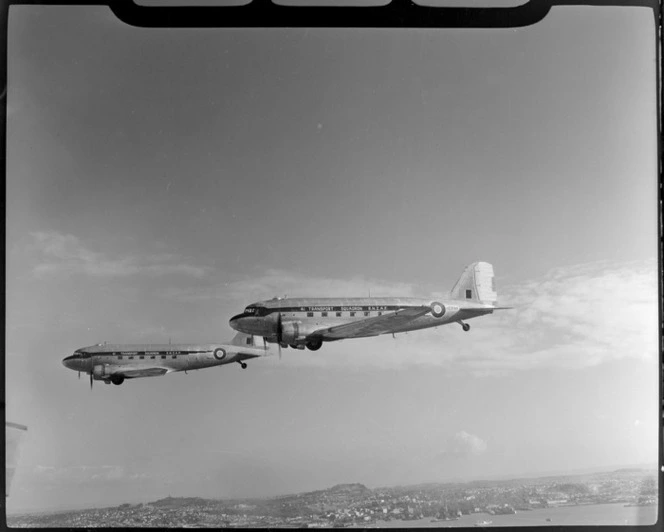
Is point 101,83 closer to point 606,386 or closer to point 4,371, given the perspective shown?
point 4,371

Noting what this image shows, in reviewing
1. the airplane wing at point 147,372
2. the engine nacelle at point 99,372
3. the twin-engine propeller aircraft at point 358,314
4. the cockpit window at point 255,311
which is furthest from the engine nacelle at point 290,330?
the engine nacelle at point 99,372

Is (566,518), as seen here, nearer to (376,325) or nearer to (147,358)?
(376,325)

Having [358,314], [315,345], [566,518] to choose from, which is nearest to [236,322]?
[315,345]

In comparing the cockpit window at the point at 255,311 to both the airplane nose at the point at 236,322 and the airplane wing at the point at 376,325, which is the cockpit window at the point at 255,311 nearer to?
the airplane nose at the point at 236,322

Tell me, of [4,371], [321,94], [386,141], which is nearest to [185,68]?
[321,94]

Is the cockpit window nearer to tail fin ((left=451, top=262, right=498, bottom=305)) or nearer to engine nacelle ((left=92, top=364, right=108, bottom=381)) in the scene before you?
engine nacelle ((left=92, top=364, right=108, bottom=381))
